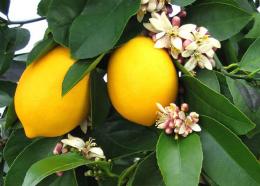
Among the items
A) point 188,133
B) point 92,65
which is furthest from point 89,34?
point 188,133

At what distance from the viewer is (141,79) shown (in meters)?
0.51

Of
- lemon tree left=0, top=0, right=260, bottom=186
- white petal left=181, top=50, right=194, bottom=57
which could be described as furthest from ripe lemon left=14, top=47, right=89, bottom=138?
white petal left=181, top=50, right=194, bottom=57

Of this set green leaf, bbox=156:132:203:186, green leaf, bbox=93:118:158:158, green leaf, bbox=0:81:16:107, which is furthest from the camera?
green leaf, bbox=0:81:16:107

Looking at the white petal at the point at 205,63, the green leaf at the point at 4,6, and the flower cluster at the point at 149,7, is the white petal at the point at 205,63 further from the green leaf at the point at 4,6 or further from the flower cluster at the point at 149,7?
the green leaf at the point at 4,6

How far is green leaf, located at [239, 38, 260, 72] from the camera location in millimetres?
569

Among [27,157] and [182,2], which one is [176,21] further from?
[27,157]

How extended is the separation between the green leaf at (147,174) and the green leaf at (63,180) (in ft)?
0.24

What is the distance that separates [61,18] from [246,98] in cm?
21

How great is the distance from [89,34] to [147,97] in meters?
0.08

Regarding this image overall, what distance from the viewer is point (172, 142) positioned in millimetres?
529

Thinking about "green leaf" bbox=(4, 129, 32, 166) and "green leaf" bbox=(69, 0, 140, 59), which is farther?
"green leaf" bbox=(4, 129, 32, 166)

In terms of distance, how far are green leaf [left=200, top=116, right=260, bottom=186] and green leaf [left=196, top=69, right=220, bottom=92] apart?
0.03m

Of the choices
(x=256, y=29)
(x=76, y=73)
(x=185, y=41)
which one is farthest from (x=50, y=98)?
(x=256, y=29)

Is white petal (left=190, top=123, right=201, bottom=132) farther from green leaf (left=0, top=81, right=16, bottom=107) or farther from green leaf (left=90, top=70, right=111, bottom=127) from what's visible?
green leaf (left=0, top=81, right=16, bottom=107)
